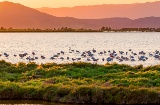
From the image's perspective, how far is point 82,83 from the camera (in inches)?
1276

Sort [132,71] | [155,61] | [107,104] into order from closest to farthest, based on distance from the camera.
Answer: [107,104], [132,71], [155,61]

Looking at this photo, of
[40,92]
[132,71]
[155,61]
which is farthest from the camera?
[155,61]

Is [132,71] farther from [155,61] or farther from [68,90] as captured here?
[155,61]

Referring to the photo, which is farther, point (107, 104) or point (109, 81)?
point (109, 81)

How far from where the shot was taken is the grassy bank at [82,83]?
29.2 m

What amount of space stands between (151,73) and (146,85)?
150 inches

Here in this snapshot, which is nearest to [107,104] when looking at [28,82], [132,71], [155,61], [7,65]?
[28,82]

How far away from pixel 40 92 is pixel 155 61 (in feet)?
89.8

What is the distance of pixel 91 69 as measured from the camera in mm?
39031

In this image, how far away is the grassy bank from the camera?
95.8 ft

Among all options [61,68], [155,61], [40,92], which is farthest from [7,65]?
[155,61]

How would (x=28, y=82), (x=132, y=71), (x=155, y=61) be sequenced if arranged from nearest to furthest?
1. (x=28, y=82)
2. (x=132, y=71)
3. (x=155, y=61)

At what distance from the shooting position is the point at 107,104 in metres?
29.0

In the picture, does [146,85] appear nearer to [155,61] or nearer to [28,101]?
[28,101]
